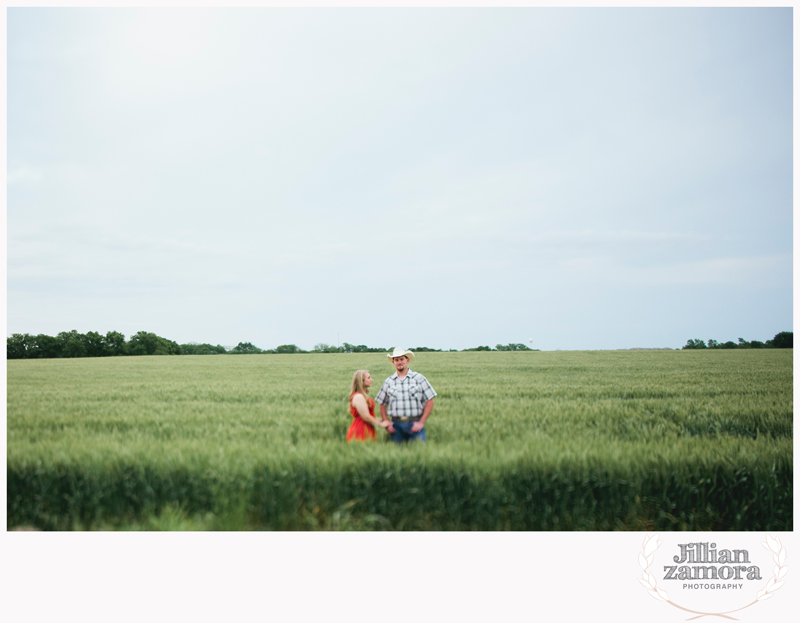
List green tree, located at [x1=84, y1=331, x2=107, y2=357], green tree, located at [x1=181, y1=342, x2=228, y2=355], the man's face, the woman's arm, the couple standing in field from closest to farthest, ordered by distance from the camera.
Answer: the woman's arm → the couple standing in field → the man's face → green tree, located at [x1=84, y1=331, x2=107, y2=357] → green tree, located at [x1=181, y1=342, x2=228, y2=355]

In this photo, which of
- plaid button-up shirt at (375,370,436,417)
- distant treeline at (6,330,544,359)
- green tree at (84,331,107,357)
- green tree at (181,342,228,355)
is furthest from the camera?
green tree at (181,342,228,355)

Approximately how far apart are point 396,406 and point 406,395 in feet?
0.68

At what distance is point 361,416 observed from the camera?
5.24m

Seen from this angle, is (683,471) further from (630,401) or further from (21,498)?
(21,498)

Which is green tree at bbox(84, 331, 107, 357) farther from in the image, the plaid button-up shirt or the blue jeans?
the blue jeans

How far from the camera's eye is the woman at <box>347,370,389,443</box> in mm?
5164

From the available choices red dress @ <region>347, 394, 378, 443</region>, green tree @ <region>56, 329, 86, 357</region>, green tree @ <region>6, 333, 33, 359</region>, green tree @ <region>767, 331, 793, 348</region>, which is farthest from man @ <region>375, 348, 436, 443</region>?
green tree @ <region>56, 329, 86, 357</region>

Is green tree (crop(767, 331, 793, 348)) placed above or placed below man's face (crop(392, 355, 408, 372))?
above

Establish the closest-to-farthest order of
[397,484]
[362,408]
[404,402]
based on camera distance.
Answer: [397,484], [362,408], [404,402]

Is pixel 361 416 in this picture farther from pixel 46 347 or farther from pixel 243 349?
pixel 243 349

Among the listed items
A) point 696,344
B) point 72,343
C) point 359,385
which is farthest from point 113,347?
point 696,344

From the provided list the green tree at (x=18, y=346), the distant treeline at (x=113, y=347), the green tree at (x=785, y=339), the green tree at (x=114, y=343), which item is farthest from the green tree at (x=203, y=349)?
the green tree at (x=785, y=339)

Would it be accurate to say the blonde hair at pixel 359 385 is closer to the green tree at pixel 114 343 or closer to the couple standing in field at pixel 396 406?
the couple standing in field at pixel 396 406
